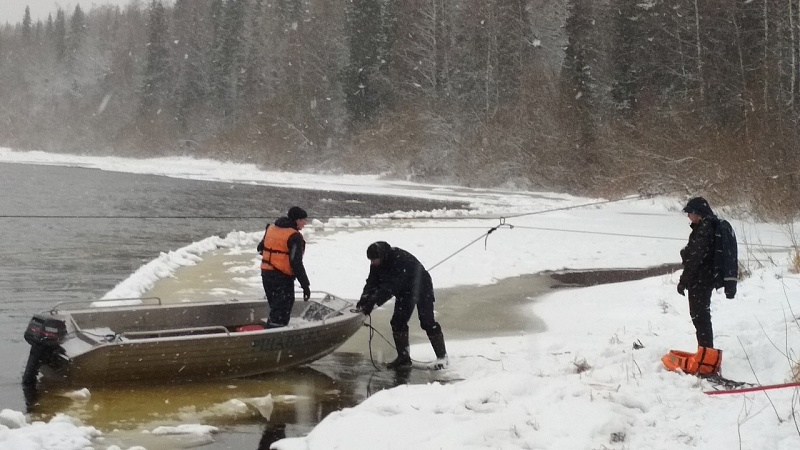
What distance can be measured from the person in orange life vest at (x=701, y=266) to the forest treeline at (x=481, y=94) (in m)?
15.8

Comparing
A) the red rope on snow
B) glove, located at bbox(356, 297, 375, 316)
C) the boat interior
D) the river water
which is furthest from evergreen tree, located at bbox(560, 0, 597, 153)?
the red rope on snow

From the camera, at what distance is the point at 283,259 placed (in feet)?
28.9

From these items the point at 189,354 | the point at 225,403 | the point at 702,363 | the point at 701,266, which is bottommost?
the point at 225,403


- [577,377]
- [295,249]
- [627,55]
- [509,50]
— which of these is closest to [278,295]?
[295,249]

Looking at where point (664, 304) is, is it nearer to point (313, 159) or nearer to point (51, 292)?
point (51, 292)

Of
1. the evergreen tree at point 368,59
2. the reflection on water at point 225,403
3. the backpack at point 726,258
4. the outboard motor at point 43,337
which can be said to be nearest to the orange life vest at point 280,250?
the reflection on water at point 225,403

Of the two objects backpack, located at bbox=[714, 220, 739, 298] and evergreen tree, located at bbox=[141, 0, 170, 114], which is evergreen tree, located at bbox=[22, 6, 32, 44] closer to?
evergreen tree, located at bbox=[141, 0, 170, 114]

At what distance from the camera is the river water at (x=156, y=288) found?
7109mm

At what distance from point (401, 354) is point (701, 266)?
3402mm

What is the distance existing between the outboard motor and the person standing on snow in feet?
10.1

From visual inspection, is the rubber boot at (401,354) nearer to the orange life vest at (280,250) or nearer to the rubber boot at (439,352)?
the rubber boot at (439,352)

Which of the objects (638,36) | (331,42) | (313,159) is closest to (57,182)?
(313,159)

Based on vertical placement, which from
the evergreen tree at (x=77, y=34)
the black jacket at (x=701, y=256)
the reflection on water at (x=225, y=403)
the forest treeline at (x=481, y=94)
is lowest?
the reflection on water at (x=225, y=403)

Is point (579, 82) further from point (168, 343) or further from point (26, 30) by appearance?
point (26, 30)
